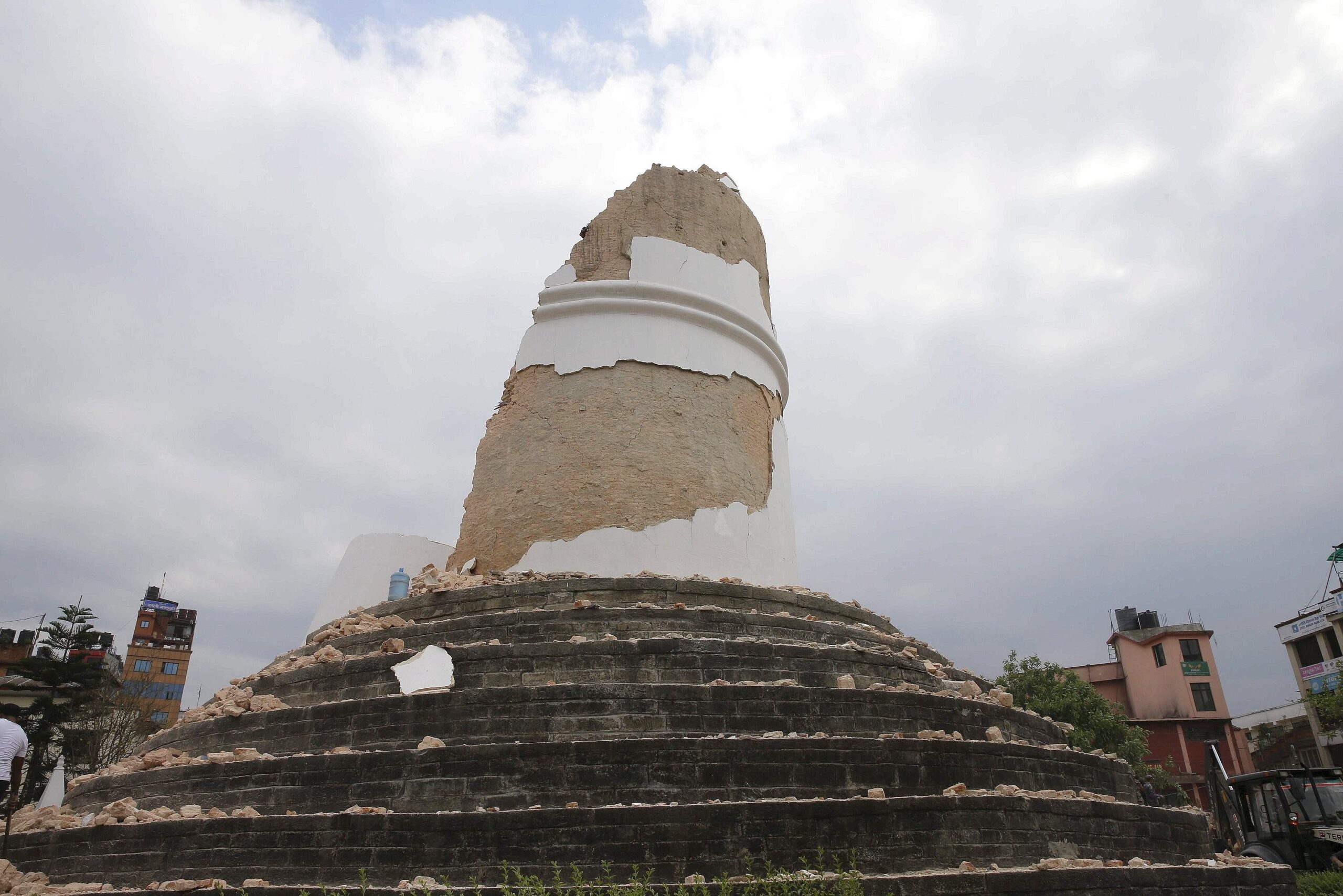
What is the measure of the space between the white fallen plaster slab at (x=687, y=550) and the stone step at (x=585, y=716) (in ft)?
10.0

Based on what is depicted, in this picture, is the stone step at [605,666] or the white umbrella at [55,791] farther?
the white umbrella at [55,791]

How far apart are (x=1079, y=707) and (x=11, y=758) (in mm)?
21125

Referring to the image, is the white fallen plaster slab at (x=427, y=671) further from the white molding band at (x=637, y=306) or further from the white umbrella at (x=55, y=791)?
the white molding band at (x=637, y=306)

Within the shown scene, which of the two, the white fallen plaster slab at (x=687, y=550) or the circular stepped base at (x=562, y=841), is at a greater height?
the white fallen plaster slab at (x=687, y=550)

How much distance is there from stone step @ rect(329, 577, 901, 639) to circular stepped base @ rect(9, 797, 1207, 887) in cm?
263

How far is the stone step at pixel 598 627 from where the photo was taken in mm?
6707

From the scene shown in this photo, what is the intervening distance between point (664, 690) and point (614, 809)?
116 cm

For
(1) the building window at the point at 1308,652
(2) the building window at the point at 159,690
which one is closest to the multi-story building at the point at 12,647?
(2) the building window at the point at 159,690

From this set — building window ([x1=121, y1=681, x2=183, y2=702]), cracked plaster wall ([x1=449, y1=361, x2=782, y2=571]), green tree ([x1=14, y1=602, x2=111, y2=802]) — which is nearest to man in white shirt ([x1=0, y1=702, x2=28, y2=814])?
cracked plaster wall ([x1=449, y1=361, x2=782, y2=571])

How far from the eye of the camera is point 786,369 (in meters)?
11.8

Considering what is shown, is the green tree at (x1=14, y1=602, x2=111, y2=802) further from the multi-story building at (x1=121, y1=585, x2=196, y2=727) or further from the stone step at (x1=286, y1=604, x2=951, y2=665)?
the multi-story building at (x1=121, y1=585, x2=196, y2=727)

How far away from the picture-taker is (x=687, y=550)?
906 centimetres

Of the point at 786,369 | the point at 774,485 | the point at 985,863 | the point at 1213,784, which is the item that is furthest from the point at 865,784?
the point at 1213,784

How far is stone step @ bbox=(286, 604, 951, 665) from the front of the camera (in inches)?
264
